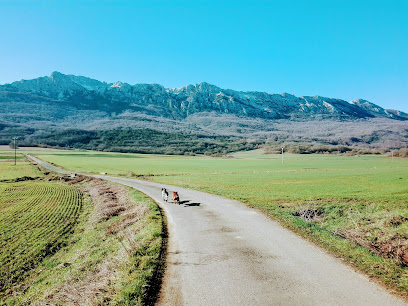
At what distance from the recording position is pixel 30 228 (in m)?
19.8

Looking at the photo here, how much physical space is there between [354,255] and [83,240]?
1626 cm

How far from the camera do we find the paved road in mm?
7668

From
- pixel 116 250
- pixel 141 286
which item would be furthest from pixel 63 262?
pixel 141 286

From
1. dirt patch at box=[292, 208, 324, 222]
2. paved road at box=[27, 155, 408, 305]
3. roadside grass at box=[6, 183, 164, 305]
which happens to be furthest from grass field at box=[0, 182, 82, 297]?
dirt patch at box=[292, 208, 324, 222]

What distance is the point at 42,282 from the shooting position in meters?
12.0

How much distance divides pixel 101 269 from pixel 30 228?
12209mm

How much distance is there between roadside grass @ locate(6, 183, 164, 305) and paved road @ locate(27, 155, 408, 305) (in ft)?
2.97

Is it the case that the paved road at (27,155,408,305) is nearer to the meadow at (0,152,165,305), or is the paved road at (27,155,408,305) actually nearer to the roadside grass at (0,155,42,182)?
the meadow at (0,152,165,305)

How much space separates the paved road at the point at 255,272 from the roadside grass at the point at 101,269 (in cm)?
91

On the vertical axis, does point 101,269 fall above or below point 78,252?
above

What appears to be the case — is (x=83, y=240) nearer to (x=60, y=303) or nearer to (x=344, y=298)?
(x=60, y=303)

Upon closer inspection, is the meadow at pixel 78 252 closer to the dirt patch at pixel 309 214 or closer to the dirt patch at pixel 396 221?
the dirt patch at pixel 309 214

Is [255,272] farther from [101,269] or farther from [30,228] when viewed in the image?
[30,228]

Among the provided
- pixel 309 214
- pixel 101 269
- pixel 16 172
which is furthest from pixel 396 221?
pixel 16 172
